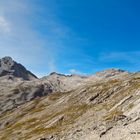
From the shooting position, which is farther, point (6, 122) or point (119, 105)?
point (6, 122)

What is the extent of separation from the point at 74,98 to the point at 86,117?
52809 mm

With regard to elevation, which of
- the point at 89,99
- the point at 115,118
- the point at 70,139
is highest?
the point at 89,99

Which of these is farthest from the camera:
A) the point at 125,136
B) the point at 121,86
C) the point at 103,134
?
the point at 121,86

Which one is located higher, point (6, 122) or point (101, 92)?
point (101, 92)

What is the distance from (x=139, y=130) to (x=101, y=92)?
71.0 m

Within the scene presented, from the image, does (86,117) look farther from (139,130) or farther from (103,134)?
(139,130)

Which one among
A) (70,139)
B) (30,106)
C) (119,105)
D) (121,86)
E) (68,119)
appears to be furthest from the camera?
(30,106)

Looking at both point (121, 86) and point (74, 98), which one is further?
point (74, 98)

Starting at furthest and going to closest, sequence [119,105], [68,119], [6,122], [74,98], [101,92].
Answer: [6,122], [74,98], [101,92], [68,119], [119,105]

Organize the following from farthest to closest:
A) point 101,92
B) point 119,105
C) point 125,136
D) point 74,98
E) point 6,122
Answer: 1. point 6,122
2. point 74,98
3. point 101,92
4. point 119,105
5. point 125,136

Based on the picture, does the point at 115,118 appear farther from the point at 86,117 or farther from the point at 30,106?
the point at 30,106

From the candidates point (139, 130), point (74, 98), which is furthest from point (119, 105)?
point (74, 98)

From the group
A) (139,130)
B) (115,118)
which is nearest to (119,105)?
(115,118)

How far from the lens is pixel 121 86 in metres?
110
